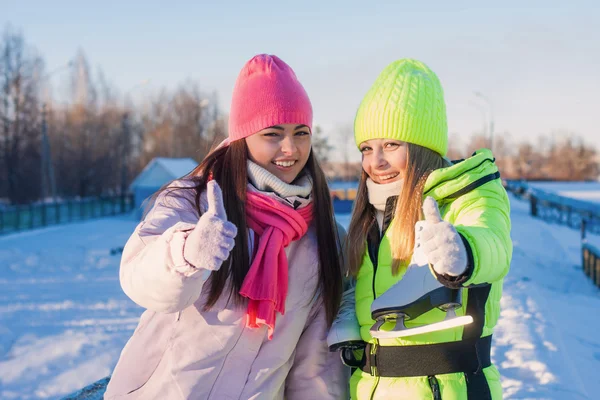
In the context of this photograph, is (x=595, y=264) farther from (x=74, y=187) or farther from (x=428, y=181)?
(x=74, y=187)

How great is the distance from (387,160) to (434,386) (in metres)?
0.92

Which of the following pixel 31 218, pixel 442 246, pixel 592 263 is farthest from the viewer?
pixel 31 218

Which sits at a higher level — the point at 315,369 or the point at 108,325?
the point at 315,369

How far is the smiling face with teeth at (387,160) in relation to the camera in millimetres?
2492

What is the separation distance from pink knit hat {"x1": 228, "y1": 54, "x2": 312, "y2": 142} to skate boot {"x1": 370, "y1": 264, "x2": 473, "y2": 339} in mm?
842

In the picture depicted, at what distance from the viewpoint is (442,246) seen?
5.66 ft

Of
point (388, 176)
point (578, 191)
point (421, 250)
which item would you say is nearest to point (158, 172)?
point (388, 176)

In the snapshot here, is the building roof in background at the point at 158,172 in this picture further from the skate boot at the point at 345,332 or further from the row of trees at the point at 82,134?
the skate boot at the point at 345,332

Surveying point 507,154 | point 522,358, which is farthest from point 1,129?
point 507,154

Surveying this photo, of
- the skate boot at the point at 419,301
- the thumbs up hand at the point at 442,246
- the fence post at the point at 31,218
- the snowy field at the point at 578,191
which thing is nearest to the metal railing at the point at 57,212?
the fence post at the point at 31,218

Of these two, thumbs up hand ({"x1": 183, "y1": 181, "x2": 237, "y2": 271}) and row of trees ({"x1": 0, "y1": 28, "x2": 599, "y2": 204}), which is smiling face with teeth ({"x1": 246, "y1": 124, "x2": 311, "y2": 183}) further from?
row of trees ({"x1": 0, "y1": 28, "x2": 599, "y2": 204})

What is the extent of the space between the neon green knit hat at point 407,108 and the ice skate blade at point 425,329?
31.0 inches

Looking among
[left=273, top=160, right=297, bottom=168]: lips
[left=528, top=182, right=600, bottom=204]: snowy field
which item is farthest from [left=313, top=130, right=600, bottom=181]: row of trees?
[left=273, top=160, right=297, bottom=168]: lips

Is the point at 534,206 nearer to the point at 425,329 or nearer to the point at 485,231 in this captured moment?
the point at 425,329
